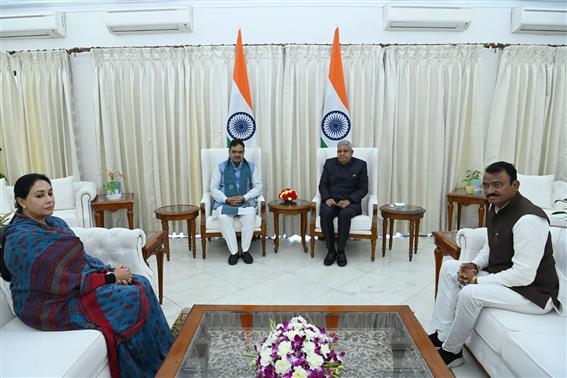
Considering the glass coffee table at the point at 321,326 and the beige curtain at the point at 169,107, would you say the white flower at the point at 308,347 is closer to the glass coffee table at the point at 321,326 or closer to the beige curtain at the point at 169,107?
the glass coffee table at the point at 321,326

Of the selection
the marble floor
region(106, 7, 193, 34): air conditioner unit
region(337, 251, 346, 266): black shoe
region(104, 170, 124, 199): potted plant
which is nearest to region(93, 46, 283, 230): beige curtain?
region(104, 170, 124, 199): potted plant

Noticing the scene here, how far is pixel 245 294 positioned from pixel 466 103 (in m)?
3.34

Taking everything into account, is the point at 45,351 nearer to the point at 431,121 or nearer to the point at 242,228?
the point at 242,228

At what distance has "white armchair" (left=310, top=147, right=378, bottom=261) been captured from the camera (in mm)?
3822

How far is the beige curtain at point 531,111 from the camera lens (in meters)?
4.50

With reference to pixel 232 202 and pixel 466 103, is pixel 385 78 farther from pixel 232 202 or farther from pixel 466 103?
pixel 232 202

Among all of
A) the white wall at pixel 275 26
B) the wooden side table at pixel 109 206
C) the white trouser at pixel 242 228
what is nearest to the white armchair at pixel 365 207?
the white trouser at pixel 242 228

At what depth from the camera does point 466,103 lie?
452 centimetres

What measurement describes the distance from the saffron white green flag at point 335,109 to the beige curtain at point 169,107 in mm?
584

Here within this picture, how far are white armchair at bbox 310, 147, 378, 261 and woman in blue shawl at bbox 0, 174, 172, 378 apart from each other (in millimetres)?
2254

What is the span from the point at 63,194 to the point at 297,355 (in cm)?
378

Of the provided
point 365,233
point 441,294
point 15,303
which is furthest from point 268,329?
point 365,233

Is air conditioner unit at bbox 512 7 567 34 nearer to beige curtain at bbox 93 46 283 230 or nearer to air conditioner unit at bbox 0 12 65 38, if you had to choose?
beige curtain at bbox 93 46 283 230

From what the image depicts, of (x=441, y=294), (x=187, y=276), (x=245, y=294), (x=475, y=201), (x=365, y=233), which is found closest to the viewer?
(x=441, y=294)
